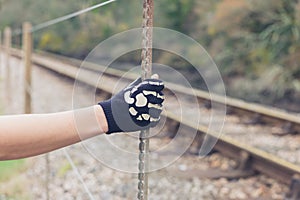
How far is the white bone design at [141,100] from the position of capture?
4.38ft

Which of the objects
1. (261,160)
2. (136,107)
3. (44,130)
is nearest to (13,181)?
(261,160)

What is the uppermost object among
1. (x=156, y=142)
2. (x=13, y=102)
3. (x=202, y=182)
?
(x=13, y=102)

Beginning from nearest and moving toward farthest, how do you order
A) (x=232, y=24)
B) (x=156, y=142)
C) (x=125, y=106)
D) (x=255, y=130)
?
(x=125, y=106), (x=156, y=142), (x=255, y=130), (x=232, y=24)

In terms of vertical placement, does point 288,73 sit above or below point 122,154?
above

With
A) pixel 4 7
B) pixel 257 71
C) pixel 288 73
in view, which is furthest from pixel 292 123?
pixel 4 7

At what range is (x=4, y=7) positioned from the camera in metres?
24.2

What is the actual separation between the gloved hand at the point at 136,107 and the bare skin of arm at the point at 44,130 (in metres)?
0.03

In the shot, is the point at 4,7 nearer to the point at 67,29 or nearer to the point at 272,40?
the point at 67,29

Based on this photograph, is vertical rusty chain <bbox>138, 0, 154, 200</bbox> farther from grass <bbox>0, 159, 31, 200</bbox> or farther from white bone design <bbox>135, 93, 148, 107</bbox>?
grass <bbox>0, 159, 31, 200</bbox>

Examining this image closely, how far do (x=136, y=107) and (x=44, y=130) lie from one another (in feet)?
0.85

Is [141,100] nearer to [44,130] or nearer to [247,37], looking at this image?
[44,130]

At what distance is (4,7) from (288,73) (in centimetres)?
1777

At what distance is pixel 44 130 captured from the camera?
135cm

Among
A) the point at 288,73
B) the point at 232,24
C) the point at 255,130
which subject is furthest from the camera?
the point at 232,24
